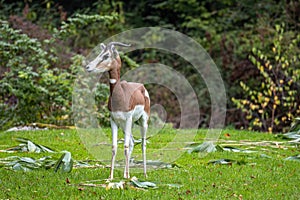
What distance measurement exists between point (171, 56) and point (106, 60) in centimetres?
1185

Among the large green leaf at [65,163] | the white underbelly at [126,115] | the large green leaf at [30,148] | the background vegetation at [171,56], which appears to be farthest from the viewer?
the background vegetation at [171,56]

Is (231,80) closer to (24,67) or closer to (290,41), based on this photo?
(290,41)

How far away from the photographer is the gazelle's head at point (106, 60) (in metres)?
5.62

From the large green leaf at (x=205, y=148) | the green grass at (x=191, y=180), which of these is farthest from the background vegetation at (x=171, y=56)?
the large green leaf at (x=205, y=148)

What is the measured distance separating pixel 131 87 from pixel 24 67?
6686 millimetres

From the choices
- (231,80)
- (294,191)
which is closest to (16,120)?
(231,80)

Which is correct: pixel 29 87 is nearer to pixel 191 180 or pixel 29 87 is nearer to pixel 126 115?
pixel 191 180

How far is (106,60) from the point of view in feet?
18.5

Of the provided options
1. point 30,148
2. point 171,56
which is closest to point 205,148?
point 30,148

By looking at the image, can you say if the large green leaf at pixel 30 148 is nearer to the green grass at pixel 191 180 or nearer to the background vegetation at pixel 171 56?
the green grass at pixel 191 180

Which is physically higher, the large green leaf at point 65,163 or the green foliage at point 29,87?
the green foliage at point 29,87

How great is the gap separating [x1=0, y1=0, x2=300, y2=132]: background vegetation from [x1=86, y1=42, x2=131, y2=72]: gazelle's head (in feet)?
19.6

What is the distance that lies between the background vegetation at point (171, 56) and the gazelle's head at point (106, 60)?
5.97 meters

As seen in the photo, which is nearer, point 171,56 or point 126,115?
point 126,115
